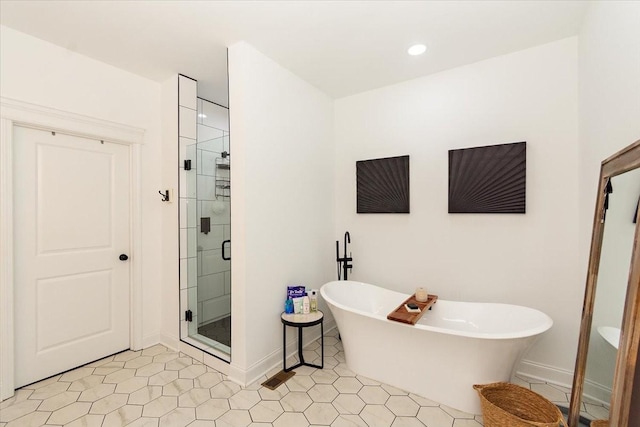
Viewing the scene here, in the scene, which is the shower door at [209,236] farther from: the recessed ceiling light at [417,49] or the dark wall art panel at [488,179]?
the dark wall art panel at [488,179]

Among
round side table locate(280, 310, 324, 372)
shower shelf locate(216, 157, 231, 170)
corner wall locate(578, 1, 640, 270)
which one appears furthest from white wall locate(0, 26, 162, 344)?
corner wall locate(578, 1, 640, 270)

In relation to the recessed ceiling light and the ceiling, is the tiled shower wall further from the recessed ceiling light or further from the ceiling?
the recessed ceiling light

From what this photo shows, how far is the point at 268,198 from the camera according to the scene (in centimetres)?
250

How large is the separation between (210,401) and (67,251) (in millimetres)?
1718

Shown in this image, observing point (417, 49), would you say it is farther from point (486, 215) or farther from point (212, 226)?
point (212, 226)

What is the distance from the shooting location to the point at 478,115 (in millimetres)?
2557

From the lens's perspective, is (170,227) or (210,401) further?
(170,227)

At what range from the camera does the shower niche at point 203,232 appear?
2.84 m

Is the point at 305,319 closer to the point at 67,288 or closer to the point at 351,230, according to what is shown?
the point at 351,230

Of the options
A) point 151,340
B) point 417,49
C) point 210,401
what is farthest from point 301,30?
point 151,340

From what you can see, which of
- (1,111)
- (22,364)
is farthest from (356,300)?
(1,111)

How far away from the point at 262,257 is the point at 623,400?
6.88ft

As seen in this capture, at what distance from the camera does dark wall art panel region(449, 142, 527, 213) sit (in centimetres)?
236

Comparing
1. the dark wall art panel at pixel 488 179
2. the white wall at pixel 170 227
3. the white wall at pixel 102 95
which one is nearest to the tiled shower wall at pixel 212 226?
the white wall at pixel 170 227
